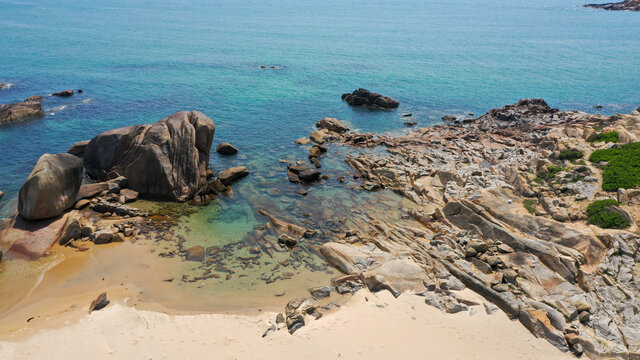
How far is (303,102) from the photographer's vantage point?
198 ft

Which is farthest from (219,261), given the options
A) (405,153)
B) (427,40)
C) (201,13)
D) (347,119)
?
(201,13)

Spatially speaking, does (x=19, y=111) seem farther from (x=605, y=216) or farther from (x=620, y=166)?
(x=620, y=166)

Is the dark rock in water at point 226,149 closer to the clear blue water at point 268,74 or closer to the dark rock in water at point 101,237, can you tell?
the clear blue water at point 268,74

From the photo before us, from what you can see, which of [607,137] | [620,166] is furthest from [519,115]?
[620,166]

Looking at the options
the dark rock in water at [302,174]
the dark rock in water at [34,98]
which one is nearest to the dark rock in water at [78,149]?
the dark rock in water at [302,174]

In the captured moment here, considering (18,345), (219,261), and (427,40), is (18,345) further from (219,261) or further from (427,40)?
(427,40)

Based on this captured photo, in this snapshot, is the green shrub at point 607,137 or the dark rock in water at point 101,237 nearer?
the dark rock in water at point 101,237

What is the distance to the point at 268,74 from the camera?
76438 mm

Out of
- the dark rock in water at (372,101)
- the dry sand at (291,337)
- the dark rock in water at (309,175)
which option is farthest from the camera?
the dark rock in water at (372,101)

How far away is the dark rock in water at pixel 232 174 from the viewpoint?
33.2 m

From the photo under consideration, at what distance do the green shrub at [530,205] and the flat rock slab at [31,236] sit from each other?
32.0 m

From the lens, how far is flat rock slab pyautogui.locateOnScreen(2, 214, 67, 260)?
22.9 meters

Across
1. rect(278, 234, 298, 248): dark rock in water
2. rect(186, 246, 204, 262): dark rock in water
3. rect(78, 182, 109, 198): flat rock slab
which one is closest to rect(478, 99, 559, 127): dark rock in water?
rect(278, 234, 298, 248): dark rock in water

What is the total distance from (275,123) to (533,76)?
6112cm
